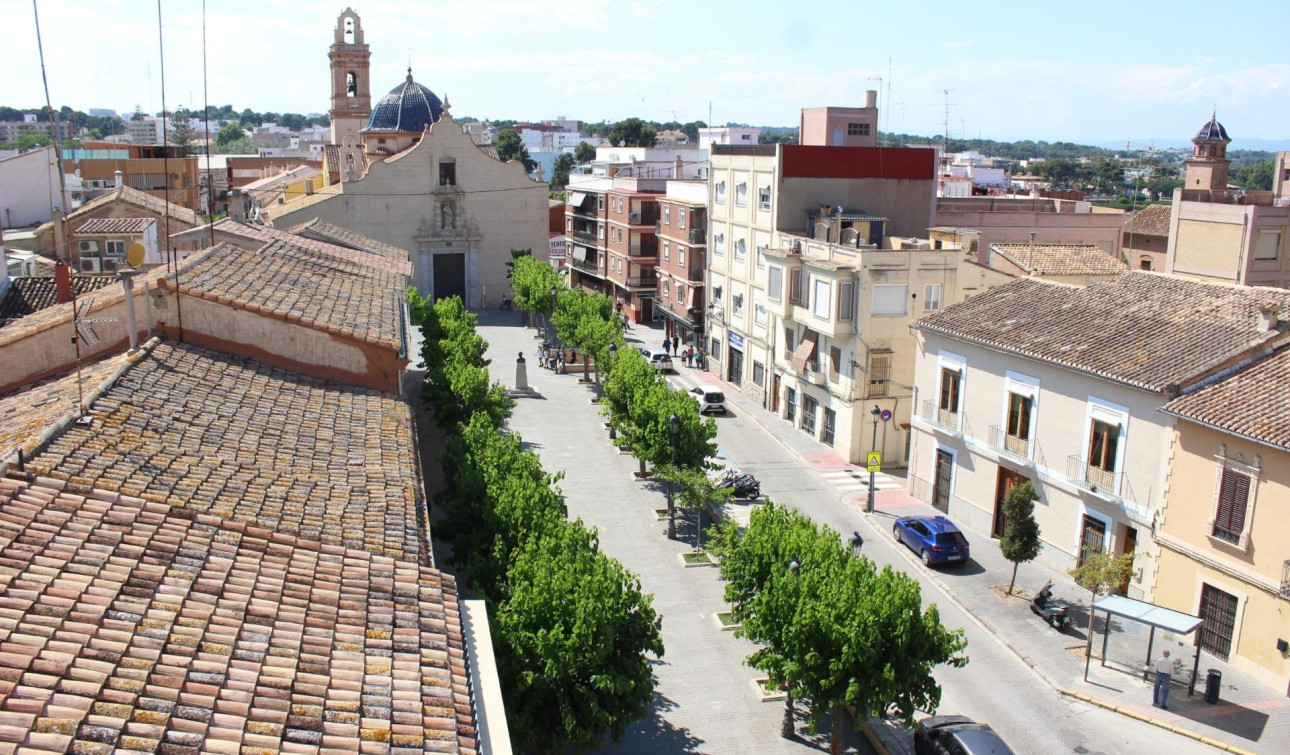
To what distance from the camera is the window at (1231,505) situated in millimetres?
23547

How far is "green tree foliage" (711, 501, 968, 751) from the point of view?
717 inches

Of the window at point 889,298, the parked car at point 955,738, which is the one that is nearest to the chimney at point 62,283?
the parked car at point 955,738

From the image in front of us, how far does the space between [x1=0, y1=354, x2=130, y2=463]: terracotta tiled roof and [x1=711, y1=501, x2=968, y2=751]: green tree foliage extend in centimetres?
1259

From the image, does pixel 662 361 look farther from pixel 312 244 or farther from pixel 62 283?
pixel 62 283

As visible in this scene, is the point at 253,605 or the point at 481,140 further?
the point at 481,140

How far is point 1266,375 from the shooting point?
24.8m

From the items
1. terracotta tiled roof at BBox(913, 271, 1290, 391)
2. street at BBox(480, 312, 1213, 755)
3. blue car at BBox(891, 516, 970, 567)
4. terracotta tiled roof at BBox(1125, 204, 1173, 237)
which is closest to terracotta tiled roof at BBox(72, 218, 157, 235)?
street at BBox(480, 312, 1213, 755)

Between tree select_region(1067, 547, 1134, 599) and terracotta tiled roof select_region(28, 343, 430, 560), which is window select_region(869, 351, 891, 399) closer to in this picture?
tree select_region(1067, 547, 1134, 599)

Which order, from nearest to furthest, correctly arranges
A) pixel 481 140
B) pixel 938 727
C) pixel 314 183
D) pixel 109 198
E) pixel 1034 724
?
1. pixel 938 727
2. pixel 1034 724
3. pixel 109 198
4. pixel 314 183
5. pixel 481 140

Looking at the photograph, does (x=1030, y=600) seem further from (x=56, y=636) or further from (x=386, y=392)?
(x=56, y=636)

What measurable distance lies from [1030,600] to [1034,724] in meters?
6.88

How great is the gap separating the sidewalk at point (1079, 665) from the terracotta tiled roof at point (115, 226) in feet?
105

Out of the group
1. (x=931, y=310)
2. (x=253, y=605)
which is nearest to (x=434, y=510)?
(x=253, y=605)

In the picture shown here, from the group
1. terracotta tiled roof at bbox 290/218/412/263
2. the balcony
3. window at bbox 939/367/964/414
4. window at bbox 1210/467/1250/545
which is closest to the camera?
window at bbox 1210/467/1250/545
